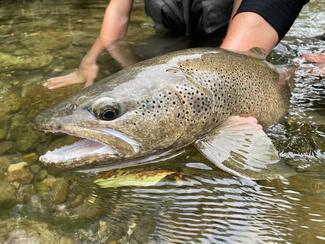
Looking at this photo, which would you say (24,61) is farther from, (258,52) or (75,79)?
(258,52)

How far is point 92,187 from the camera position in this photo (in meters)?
2.41

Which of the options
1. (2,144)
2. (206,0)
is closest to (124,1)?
(206,0)

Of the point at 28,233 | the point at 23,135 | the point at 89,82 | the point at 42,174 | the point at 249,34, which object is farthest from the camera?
the point at 89,82

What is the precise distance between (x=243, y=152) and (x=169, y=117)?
449 millimetres

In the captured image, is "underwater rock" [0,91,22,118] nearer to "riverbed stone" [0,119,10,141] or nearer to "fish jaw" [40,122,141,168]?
"riverbed stone" [0,119,10,141]

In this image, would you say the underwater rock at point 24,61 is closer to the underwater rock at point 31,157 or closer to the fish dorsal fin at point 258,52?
the underwater rock at point 31,157

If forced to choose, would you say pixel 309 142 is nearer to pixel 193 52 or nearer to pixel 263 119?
pixel 263 119

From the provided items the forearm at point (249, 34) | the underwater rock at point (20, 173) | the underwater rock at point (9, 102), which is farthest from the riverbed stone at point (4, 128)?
the forearm at point (249, 34)

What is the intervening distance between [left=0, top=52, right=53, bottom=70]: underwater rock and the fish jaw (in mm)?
2146

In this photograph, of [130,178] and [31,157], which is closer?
[130,178]

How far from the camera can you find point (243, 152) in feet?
8.23

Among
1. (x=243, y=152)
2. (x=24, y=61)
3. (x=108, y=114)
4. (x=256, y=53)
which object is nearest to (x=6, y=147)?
(x=108, y=114)

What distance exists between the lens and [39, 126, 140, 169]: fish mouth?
7.74ft

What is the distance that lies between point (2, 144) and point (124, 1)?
1.94 m
